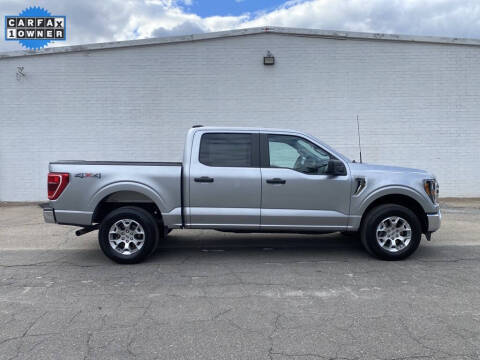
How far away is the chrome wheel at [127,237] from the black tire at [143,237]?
0.04m

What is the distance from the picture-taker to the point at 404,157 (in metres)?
11.5

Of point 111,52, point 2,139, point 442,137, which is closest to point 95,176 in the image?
point 111,52

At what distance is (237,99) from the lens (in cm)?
1137

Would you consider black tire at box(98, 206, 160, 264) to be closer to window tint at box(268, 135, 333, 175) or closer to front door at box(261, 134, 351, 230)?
front door at box(261, 134, 351, 230)

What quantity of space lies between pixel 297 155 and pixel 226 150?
105 cm

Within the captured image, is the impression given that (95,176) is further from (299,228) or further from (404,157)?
(404,157)

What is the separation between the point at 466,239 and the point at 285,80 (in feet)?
20.9

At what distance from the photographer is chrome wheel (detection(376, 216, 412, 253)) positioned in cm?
571

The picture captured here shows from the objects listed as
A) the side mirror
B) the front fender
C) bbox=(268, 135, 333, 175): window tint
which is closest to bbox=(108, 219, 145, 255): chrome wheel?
bbox=(268, 135, 333, 175): window tint

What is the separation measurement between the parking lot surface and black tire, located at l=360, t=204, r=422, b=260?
0.49 ft

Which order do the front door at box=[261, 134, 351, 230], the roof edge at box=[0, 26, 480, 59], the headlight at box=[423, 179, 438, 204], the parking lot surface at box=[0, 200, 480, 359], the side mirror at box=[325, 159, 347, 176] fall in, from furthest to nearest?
1. the roof edge at box=[0, 26, 480, 59]
2. the headlight at box=[423, 179, 438, 204]
3. the front door at box=[261, 134, 351, 230]
4. the side mirror at box=[325, 159, 347, 176]
5. the parking lot surface at box=[0, 200, 480, 359]

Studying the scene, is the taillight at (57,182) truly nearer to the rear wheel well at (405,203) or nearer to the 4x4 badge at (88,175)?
the 4x4 badge at (88,175)

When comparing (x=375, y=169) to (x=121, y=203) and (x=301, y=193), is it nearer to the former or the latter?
(x=301, y=193)

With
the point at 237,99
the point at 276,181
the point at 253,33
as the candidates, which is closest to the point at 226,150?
the point at 276,181
